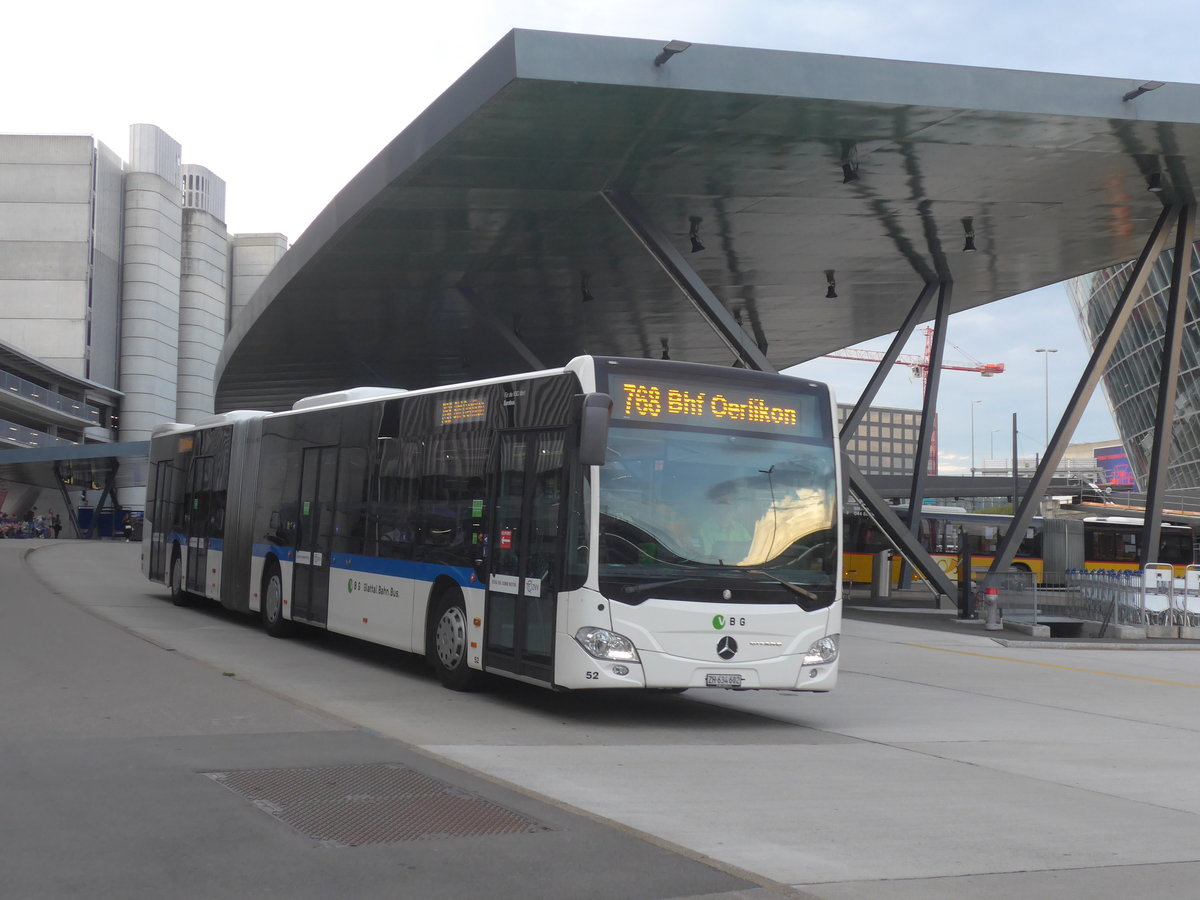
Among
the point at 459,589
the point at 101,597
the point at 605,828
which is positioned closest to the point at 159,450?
the point at 101,597

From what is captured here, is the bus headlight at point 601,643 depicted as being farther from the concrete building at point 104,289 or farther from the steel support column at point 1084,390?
the concrete building at point 104,289

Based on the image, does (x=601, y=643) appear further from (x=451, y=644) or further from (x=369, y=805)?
(x=369, y=805)

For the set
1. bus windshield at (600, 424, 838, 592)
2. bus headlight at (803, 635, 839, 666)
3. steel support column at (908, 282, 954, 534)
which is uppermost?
steel support column at (908, 282, 954, 534)

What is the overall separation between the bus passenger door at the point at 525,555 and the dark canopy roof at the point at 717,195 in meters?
6.80

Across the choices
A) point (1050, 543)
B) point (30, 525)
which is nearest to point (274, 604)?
point (1050, 543)

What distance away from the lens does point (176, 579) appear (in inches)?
853

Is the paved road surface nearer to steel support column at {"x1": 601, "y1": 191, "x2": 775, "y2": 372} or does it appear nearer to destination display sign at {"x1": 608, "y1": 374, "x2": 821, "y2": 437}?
destination display sign at {"x1": 608, "y1": 374, "x2": 821, "y2": 437}

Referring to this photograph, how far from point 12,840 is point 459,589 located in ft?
21.5

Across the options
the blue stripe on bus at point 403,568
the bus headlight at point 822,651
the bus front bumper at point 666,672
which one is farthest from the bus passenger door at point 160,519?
the bus headlight at point 822,651

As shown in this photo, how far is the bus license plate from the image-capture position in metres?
10.6

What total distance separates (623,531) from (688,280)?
13623mm

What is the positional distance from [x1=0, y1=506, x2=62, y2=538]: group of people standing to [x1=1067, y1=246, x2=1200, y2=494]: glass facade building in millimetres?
52902

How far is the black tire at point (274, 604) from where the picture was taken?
55.3ft

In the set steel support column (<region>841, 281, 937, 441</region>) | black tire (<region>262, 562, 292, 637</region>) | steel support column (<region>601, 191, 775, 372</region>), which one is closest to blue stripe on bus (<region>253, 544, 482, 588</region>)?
black tire (<region>262, 562, 292, 637</region>)
